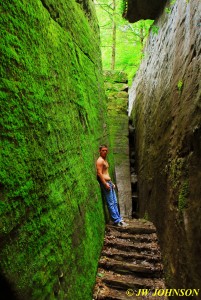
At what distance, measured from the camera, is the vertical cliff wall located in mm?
1878

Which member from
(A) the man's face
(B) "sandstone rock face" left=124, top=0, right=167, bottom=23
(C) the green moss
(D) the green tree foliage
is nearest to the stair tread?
(C) the green moss

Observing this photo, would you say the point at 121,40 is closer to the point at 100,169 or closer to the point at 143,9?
the point at 143,9

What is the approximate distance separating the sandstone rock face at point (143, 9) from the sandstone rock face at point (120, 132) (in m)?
4.73

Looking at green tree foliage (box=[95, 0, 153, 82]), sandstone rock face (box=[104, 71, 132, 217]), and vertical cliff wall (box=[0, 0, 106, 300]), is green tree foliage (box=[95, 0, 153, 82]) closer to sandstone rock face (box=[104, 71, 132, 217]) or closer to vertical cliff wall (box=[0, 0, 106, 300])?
sandstone rock face (box=[104, 71, 132, 217])

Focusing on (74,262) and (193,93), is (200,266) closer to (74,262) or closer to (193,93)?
(74,262)

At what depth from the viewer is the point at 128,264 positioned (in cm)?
461

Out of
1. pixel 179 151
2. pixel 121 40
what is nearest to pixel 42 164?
pixel 179 151

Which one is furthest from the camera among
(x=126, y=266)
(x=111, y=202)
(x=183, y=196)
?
(x=111, y=202)

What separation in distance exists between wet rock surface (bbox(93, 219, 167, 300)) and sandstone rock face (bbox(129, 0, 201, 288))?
0.85 ft

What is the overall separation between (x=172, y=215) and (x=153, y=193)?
210cm

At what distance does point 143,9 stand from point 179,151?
648cm

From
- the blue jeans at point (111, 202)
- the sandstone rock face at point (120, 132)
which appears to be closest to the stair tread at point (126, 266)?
the blue jeans at point (111, 202)

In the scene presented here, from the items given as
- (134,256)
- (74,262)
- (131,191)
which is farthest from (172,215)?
(131,191)

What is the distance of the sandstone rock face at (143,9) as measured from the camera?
27.5 ft
